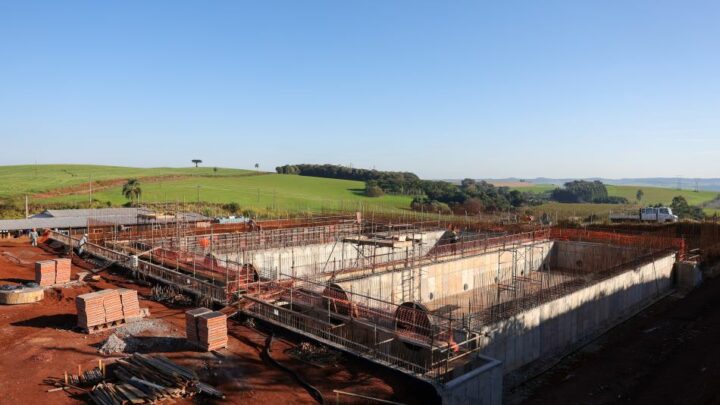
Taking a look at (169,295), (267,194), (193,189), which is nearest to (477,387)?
(169,295)

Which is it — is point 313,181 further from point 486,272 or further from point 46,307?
point 46,307

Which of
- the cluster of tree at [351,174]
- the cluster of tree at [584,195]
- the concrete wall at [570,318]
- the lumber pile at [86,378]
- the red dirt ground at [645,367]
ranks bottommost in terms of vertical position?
the red dirt ground at [645,367]

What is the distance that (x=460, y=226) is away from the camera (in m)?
36.9

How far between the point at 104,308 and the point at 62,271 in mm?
5240

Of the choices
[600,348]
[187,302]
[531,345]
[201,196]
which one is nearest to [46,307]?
[187,302]

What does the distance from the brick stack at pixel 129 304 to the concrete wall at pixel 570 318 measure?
27.7ft

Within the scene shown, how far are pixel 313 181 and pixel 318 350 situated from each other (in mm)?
67828

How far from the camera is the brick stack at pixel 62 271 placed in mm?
15336

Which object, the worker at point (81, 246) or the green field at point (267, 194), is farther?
the green field at point (267, 194)

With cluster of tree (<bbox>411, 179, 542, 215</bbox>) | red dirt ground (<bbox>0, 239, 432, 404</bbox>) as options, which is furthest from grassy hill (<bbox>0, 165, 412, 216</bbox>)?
red dirt ground (<bbox>0, 239, 432, 404</bbox>)

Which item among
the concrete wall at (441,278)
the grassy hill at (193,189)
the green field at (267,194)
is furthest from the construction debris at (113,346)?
the green field at (267,194)

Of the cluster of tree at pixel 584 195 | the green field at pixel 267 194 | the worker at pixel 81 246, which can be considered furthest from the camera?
the cluster of tree at pixel 584 195

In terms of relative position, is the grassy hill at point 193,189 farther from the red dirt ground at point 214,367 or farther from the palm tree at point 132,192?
the red dirt ground at point 214,367

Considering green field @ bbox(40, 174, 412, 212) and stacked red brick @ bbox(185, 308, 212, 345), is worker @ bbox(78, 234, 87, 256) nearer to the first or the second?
stacked red brick @ bbox(185, 308, 212, 345)
